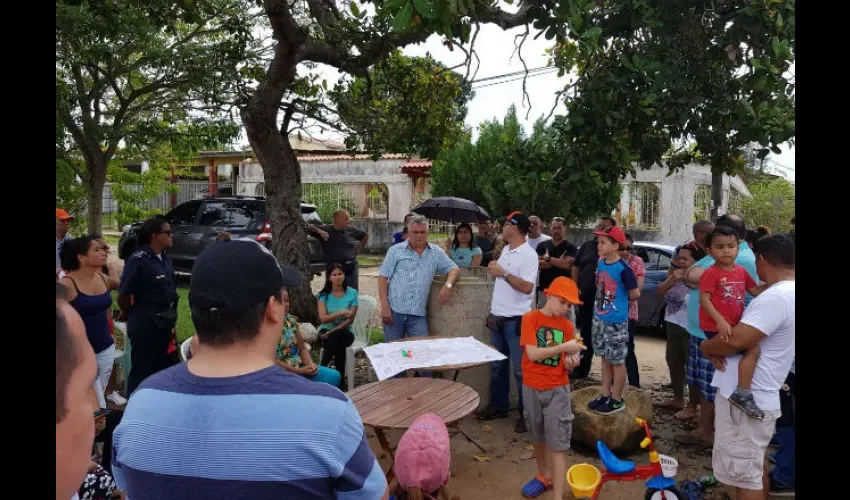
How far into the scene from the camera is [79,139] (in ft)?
39.4

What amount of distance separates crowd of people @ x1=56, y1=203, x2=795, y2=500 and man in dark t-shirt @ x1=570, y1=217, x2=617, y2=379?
23mm

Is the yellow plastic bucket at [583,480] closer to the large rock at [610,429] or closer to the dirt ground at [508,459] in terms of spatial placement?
the dirt ground at [508,459]

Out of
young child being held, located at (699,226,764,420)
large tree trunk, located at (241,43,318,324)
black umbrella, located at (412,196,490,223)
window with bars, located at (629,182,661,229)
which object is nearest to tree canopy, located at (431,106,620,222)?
black umbrella, located at (412,196,490,223)

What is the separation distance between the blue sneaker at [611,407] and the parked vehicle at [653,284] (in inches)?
171

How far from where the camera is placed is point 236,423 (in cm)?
142

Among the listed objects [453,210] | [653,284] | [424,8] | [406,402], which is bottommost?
[406,402]

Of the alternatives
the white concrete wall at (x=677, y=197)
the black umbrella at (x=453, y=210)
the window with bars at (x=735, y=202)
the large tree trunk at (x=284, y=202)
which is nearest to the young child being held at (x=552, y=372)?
the large tree trunk at (x=284, y=202)

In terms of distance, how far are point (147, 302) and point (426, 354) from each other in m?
2.35

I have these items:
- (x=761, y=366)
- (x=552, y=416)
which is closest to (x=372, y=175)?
(x=552, y=416)

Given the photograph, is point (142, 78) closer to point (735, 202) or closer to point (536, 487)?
point (536, 487)

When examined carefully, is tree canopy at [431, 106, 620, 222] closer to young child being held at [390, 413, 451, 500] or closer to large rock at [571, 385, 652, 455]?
large rock at [571, 385, 652, 455]

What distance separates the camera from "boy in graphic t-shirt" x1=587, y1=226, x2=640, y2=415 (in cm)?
516
